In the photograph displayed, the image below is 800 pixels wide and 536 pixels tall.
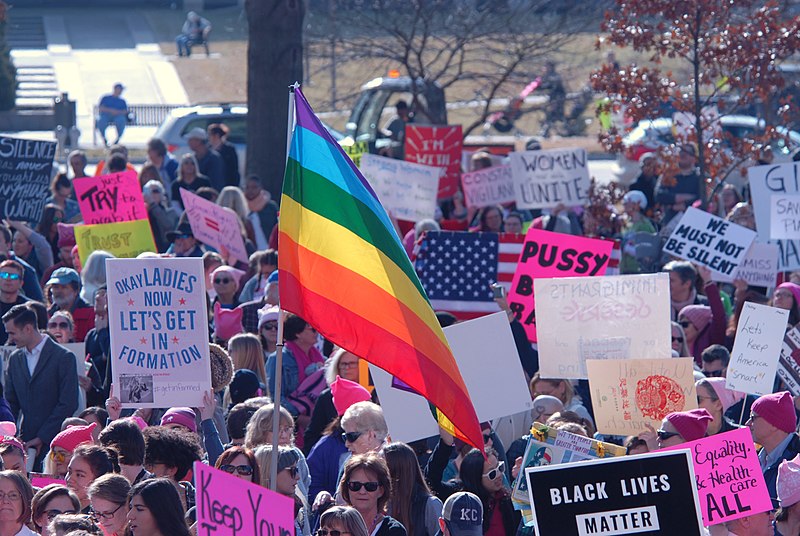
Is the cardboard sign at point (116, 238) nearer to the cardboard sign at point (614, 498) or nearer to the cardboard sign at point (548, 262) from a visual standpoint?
the cardboard sign at point (548, 262)

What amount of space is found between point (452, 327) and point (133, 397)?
1.87 meters

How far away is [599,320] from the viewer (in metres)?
10.0

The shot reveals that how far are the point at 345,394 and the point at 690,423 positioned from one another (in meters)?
2.01

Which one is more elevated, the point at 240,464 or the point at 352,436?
the point at 240,464

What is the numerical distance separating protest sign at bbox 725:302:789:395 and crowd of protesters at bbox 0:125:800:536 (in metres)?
0.16

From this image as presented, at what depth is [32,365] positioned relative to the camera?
32.3 ft

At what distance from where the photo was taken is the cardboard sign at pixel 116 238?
13.2m

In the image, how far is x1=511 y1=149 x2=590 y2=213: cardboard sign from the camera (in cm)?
1560

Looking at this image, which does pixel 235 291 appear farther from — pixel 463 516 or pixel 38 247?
pixel 463 516

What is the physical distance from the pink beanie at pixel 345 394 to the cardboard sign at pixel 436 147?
9.36m

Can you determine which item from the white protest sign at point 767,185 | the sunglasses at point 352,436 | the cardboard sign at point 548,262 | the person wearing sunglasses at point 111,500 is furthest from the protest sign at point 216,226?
the person wearing sunglasses at point 111,500

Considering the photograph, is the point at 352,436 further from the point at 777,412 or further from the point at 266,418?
the point at 777,412

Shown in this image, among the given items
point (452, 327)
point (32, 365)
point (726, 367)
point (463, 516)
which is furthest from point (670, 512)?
point (32, 365)

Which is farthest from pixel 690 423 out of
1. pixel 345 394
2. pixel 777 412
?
pixel 345 394
